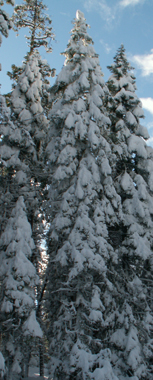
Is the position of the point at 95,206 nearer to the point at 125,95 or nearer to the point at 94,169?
the point at 94,169


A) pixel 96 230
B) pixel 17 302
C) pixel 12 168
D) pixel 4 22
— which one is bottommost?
pixel 17 302

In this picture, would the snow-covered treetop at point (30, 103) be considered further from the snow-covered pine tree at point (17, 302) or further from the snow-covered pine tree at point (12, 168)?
the snow-covered pine tree at point (17, 302)

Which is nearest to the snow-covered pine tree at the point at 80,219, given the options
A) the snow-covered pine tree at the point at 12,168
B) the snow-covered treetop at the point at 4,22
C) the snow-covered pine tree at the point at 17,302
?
the snow-covered pine tree at the point at 17,302

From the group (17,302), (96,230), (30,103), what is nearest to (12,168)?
(30,103)

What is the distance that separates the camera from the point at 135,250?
470 inches

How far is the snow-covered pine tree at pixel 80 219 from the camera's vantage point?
9953 millimetres

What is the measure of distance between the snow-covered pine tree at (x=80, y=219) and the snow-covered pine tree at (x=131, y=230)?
704mm

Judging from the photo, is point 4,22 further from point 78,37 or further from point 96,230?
point 96,230

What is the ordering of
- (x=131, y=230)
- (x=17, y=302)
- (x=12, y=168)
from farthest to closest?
(x=12, y=168)
(x=131, y=230)
(x=17, y=302)

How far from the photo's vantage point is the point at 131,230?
41.0 ft

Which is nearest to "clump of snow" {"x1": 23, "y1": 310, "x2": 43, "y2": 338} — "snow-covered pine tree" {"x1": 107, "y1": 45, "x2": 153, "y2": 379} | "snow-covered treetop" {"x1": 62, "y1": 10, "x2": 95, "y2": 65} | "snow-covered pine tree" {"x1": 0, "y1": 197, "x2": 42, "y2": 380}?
"snow-covered pine tree" {"x1": 0, "y1": 197, "x2": 42, "y2": 380}

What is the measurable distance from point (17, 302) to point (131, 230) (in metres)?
5.16

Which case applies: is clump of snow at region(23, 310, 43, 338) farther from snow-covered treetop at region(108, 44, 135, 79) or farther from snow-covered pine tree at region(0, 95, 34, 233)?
snow-covered treetop at region(108, 44, 135, 79)

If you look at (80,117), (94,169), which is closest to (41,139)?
(80,117)
